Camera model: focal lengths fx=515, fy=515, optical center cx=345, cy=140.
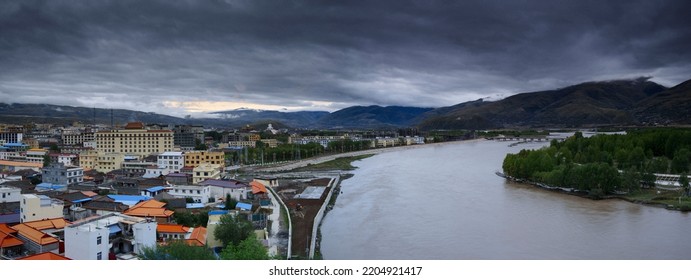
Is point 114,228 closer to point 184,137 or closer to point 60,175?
point 60,175

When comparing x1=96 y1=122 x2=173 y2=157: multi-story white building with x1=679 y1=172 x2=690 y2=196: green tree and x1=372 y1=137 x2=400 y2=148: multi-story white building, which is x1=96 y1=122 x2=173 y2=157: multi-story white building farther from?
x1=372 y1=137 x2=400 y2=148: multi-story white building

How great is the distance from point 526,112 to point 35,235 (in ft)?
93.6

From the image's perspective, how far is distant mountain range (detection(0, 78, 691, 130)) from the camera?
3.06m

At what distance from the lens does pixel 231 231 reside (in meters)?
3.73

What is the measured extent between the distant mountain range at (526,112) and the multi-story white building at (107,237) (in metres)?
0.82

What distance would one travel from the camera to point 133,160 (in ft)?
33.9

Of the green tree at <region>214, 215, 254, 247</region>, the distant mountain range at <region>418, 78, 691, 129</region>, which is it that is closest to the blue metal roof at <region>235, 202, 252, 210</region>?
the green tree at <region>214, 215, 254, 247</region>

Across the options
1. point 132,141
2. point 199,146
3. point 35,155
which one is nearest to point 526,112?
point 199,146

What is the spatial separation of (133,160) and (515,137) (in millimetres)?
20835

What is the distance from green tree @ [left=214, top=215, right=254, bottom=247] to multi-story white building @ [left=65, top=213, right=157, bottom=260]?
0.46 m
